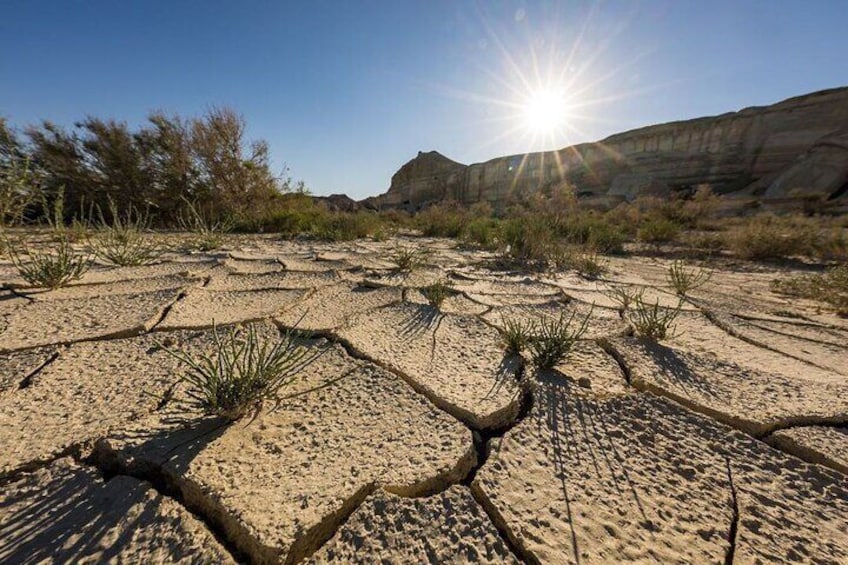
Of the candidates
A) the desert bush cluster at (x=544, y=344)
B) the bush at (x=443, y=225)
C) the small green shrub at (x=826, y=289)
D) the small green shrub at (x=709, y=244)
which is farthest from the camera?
the bush at (x=443, y=225)

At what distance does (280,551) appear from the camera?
496 millimetres

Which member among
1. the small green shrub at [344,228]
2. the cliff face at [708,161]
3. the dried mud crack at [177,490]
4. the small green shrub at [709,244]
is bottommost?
the dried mud crack at [177,490]

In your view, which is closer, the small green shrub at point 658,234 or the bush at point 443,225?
the small green shrub at point 658,234

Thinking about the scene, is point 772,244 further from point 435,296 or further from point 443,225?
point 435,296

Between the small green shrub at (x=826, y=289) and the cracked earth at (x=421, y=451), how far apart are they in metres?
1.02

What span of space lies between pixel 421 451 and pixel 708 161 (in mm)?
25786

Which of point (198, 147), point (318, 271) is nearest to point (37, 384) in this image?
point (318, 271)

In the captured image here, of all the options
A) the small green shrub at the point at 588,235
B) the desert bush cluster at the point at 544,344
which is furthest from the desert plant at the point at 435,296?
the small green shrub at the point at 588,235

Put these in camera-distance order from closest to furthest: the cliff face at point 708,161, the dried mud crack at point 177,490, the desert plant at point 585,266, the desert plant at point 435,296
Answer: the dried mud crack at point 177,490 < the desert plant at point 435,296 < the desert plant at point 585,266 < the cliff face at point 708,161

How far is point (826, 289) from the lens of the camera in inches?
87.2

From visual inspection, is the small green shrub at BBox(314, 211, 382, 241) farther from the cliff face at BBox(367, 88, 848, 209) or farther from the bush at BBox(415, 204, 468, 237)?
the cliff face at BBox(367, 88, 848, 209)

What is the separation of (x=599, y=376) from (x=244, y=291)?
1740 mm

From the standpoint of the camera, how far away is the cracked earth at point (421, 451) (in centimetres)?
53

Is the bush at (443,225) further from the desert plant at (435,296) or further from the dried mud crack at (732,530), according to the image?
the dried mud crack at (732,530)
